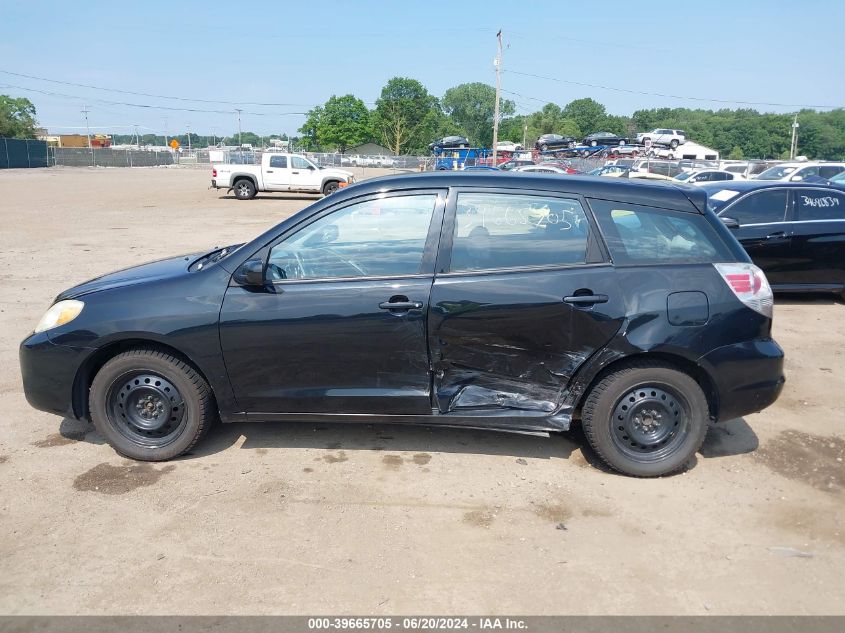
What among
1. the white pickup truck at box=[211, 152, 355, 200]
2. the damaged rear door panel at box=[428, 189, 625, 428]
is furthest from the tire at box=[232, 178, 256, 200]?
the damaged rear door panel at box=[428, 189, 625, 428]

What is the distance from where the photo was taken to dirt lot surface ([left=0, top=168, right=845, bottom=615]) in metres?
2.93

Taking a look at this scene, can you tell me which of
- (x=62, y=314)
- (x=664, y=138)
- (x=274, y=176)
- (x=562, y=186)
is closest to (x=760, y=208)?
(x=562, y=186)

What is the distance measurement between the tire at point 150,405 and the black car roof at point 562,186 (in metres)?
1.46

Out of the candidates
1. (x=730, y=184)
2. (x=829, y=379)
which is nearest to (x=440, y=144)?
(x=730, y=184)

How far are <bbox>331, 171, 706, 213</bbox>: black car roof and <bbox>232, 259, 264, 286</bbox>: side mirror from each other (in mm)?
641

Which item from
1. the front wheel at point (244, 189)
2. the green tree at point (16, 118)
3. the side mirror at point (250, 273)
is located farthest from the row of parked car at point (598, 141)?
the side mirror at point (250, 273)

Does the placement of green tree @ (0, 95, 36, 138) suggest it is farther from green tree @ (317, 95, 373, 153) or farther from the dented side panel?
the dented side panel

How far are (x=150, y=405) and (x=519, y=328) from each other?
7.56 ft

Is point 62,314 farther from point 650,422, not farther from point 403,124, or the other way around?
point 403,124

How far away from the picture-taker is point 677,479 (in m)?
4.03

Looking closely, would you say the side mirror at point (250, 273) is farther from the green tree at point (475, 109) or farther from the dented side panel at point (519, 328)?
the green tree at point (475, 109)

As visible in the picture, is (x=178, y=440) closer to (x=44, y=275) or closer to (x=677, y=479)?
(x=677, y=479)

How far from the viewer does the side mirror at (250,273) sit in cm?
384

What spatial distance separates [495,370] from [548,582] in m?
1.27
